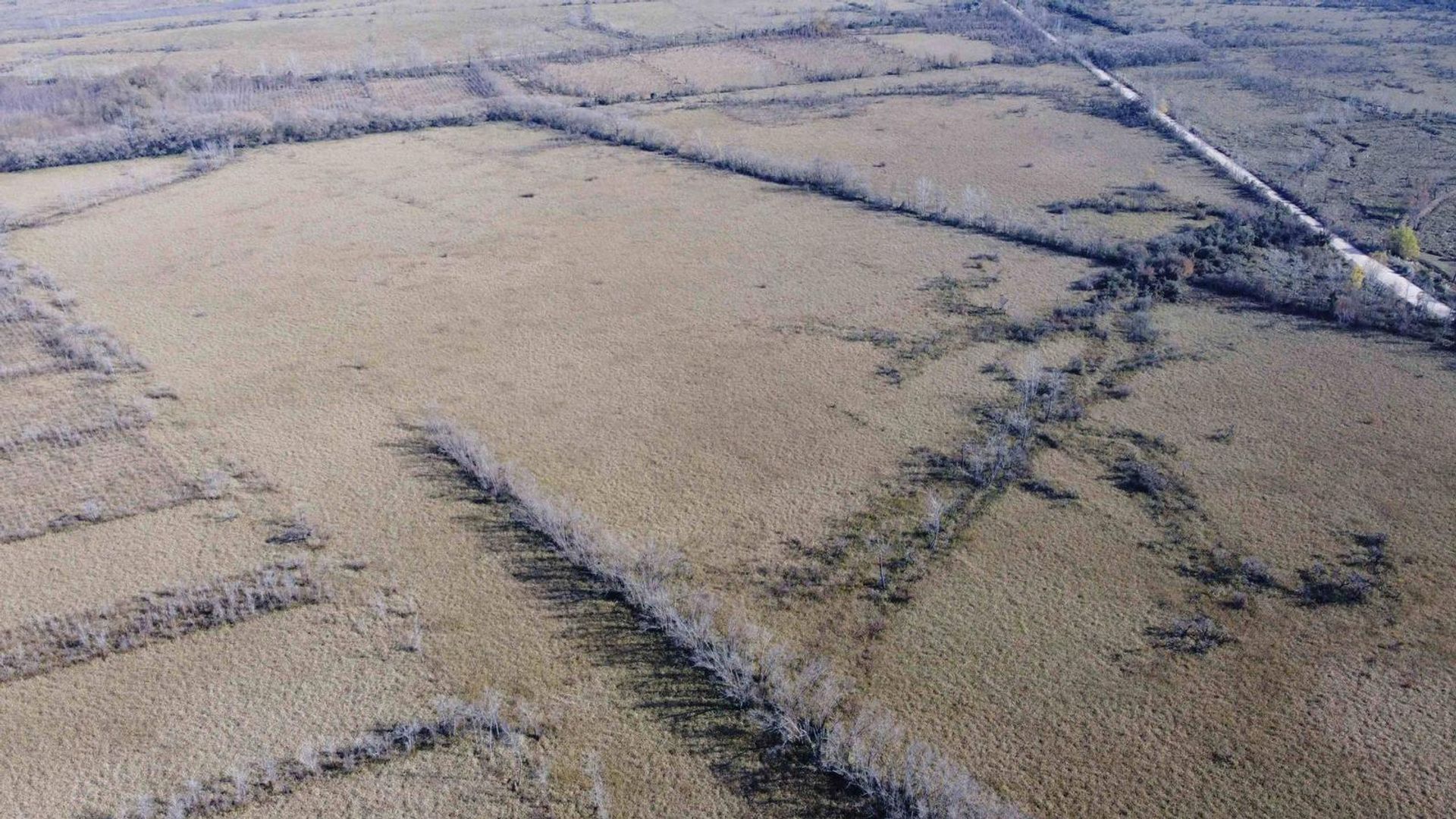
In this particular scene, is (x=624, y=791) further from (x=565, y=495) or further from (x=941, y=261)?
(x=941, y=261)

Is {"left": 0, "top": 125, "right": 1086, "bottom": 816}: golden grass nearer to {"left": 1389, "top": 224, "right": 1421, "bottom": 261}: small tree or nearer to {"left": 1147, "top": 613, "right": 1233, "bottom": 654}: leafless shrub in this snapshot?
{"left": 1147, "top": 613, "right": 1233, "bottom": 654}: leafless shrub

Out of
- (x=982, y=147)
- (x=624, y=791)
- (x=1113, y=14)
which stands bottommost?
(x=624, y=791)

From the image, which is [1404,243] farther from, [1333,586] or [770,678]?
[770,678]

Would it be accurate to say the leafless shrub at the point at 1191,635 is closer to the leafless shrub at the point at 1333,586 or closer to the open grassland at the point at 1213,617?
the open grassland at the point at 1213,617

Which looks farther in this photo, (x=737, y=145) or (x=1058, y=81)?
(x=1058, y=81)

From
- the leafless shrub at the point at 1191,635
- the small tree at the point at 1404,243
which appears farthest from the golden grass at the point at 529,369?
the small tree at the point at 1404,243

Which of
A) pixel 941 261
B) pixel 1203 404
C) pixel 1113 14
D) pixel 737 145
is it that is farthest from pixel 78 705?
pixel 1113 14

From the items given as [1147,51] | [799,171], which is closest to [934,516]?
[799,171]
